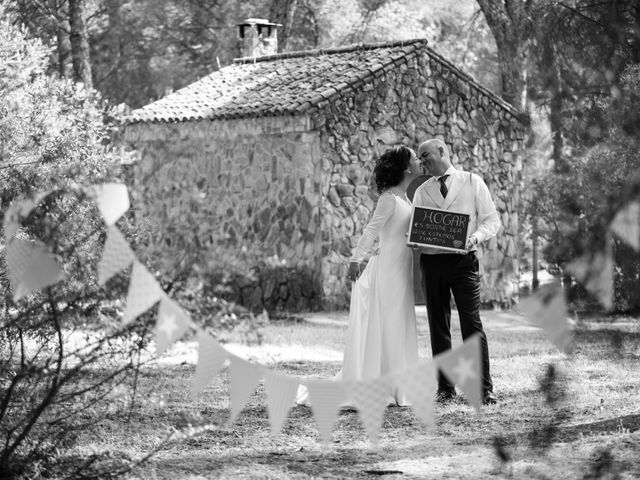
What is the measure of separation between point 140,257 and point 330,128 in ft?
38.5

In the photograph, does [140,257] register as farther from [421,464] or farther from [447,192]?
[447,192]

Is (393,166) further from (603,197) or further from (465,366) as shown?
(603,197)

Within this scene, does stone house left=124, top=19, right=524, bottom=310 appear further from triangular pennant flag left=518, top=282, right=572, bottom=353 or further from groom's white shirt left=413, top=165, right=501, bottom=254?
triangular pennant flag left=518, top=282, right=572, bottom=353

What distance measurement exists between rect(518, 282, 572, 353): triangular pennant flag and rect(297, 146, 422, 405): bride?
12.3 ft

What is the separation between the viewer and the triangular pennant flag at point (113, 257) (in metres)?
4.50

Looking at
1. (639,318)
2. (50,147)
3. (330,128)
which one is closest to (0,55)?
(50,147)

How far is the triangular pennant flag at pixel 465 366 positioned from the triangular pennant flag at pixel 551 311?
24 centimetres

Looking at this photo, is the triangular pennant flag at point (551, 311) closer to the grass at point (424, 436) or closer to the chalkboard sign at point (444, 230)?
the grass at point (424, 436)

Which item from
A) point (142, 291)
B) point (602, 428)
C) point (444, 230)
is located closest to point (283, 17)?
point (444, 230)

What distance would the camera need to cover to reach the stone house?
16547 mm

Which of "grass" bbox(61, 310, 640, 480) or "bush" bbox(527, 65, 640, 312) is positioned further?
"grass" bbox(61, 310, 640, 480)

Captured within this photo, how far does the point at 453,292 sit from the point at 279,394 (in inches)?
133

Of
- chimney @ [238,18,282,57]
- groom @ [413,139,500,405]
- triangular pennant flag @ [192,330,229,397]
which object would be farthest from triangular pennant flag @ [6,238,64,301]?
chimney @ [238,18,282,57]

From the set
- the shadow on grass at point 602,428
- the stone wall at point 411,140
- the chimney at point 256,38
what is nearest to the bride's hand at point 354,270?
the shadow on grass at point 602,428
